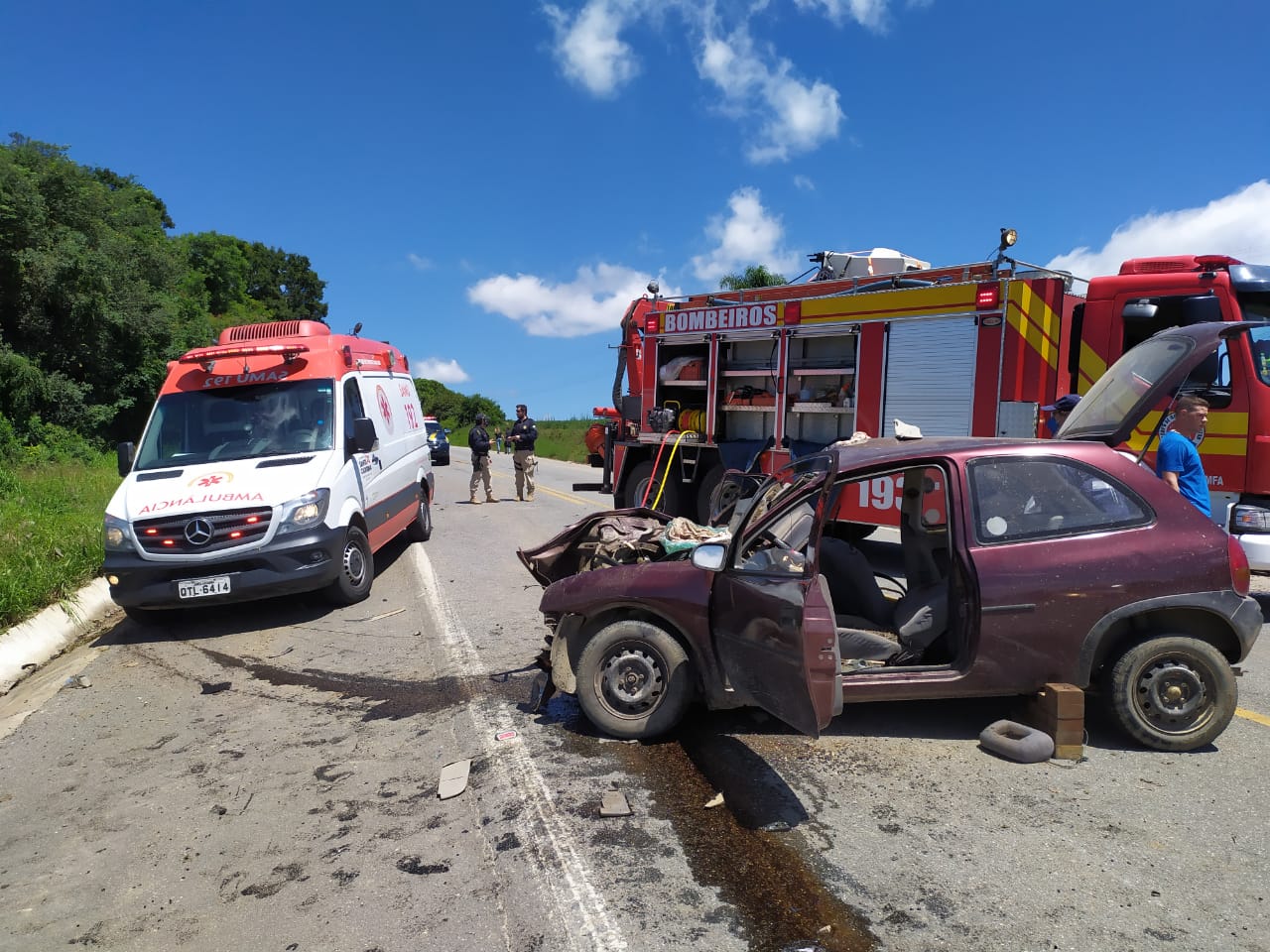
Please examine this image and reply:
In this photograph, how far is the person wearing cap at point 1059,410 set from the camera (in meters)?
6.76

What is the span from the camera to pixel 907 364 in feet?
26.7

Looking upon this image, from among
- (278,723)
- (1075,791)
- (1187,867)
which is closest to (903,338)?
(1075,791)

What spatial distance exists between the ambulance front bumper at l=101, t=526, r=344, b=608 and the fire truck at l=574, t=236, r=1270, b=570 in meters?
4.98

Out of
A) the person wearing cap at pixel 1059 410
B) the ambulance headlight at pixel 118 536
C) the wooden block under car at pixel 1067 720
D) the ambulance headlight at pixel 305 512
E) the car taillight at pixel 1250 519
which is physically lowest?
the wooden block under car at pixel 1067 720

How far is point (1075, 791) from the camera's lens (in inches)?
143

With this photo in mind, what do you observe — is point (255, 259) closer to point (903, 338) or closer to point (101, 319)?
point (101, 319)

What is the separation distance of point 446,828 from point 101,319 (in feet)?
69.8

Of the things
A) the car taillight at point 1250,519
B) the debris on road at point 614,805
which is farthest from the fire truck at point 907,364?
the debris on road at point 614,805

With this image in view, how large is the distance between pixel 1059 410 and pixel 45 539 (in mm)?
9787

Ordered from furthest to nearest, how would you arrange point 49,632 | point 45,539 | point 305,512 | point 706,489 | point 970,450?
1. point 706,489
2. point 45,539
3. point 305,512
4. point 49,632
5. point 970,450

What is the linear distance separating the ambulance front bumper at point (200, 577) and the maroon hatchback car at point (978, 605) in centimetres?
322

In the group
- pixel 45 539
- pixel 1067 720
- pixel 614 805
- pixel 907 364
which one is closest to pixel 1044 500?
pixel 1067 720

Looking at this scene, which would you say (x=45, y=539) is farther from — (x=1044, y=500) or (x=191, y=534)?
(x=1044, y=500)

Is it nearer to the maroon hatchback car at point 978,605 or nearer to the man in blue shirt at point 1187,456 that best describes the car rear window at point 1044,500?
the maroon hatchback car at point 978,605
